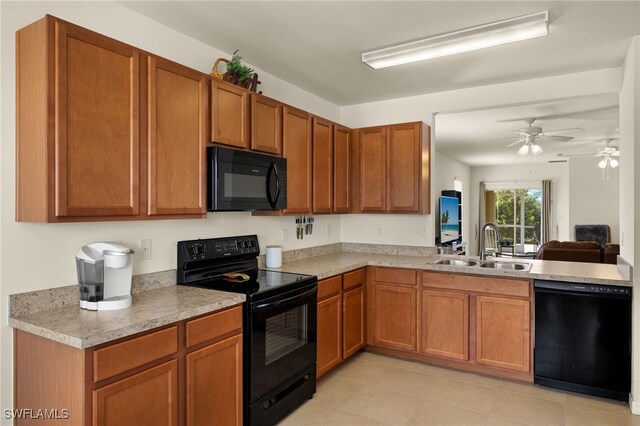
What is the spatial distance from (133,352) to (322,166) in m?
2.37

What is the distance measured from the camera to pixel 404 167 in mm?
3877

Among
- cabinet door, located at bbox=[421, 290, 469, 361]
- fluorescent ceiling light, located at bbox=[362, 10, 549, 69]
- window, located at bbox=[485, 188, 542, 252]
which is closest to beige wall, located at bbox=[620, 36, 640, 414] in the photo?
fluorescent ceiling light, located at bbox=[362, 10, 549, 69]

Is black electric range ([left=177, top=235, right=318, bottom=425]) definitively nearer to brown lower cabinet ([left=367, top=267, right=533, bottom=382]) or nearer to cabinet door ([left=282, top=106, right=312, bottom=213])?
cabinet door ([left=282, top=106, right=312, bottom=213])

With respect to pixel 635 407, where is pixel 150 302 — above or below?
above

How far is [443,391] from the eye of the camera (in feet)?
9.92

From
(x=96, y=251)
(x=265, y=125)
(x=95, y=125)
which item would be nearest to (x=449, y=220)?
(x=265, y=125)

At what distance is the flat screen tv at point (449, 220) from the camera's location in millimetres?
7215

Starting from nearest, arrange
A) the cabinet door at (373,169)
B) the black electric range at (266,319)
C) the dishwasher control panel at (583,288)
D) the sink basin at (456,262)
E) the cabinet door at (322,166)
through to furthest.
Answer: the black electric range at (266,319) → the dishwasher control panel at (583,288) → the cabinet door at (322,166) → the sink basin at (456,262) → the cabinet door at (373,169)

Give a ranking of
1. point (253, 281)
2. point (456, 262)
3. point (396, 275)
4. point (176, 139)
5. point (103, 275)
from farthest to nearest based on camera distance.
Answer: point (456, 262) → point (396, 275) → point (253, 281) → point (176, 139) → point (103, 275)

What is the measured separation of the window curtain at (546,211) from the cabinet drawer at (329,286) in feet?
27.4

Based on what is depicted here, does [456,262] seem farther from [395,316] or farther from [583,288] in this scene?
[583,288]

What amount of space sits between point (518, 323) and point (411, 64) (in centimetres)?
221

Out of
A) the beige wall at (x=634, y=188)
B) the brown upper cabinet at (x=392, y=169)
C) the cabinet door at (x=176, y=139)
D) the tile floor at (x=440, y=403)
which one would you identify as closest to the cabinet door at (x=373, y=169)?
the brown upper cabinet at (x=392, y=169)

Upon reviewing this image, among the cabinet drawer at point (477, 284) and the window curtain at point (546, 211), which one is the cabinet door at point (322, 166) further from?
the window curtain at point (546, 211)
